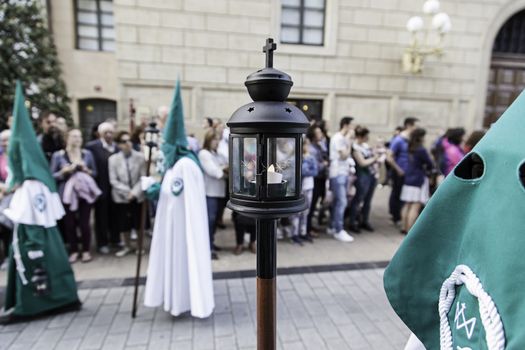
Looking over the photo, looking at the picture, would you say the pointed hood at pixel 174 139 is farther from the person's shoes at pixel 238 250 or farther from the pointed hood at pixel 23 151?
the person's shoes at pixel 238 250

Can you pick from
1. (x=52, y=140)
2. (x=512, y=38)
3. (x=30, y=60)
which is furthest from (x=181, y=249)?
(x=512, y=38)

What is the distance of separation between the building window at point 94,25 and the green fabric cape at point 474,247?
12.4 metres

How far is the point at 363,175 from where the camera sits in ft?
20.4

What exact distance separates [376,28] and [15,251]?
1012cm

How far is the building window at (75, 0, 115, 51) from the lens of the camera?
35.7 feet

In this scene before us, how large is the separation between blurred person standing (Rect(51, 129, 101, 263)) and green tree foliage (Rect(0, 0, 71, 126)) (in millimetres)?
5864

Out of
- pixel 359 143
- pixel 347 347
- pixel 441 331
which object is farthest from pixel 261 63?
pixel 441 331

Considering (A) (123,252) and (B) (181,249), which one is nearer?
(B) (181,249)

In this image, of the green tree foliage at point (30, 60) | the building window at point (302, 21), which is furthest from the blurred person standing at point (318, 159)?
the green tree foliage at point (30, 60)

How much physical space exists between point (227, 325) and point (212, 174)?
6.73 feet

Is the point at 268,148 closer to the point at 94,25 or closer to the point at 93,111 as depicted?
the point at 93,111

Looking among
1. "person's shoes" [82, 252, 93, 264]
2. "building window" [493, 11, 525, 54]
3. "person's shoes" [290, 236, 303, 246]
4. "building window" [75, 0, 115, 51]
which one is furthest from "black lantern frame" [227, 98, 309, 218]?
"building window" [493, 11, 525, 54]

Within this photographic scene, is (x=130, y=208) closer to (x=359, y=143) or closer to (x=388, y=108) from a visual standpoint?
(x=359, y=143)

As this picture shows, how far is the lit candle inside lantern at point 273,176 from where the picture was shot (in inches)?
63.2
